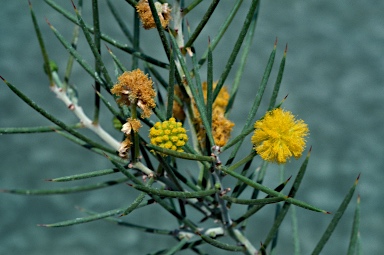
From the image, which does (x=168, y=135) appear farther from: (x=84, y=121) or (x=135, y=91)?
(x=84, y=121)

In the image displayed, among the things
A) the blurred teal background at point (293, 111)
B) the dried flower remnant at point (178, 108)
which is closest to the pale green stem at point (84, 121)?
the dried flower remnant at point (178, 108)

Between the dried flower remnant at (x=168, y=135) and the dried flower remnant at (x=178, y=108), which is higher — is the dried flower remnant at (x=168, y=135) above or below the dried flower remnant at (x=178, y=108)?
below

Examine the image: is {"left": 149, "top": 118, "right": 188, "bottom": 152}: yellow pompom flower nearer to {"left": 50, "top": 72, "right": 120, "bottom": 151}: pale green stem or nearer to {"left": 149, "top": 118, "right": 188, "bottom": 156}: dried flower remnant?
{"left": 149, "top": 118, "right": 188, "bottom": 156}: dried flower remnant

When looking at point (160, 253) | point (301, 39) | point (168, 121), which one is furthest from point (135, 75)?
point (301, 39)

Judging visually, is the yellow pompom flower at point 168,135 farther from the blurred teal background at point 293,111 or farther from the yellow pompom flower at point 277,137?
the blurred teal background at point 293,111

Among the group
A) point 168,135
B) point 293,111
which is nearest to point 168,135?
point 168,135

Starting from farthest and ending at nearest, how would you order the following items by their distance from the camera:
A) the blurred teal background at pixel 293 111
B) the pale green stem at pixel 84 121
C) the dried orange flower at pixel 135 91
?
the blurred teal background at pixel 293 111 < the pale green stem at pixel 84 121 < the dried orange flower at pixel 135 91

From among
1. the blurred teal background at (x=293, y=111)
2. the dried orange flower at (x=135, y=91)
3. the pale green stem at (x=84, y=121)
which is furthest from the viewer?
the blurred teal background at (x=293, y=111)

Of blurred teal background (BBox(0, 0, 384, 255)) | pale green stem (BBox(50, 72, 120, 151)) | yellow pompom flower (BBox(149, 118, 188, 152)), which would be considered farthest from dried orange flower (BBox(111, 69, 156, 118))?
blurred teal background (BBox(0, 0, 384, 255))
